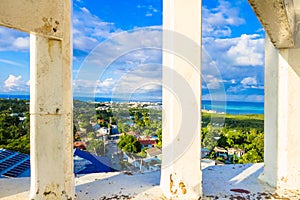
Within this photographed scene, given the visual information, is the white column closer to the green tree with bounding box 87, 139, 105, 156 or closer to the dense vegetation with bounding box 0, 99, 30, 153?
the dense vegetation with bounding box 0, 99, 30, 153

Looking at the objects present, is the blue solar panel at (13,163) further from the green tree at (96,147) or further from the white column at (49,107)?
the white column at (49,107)

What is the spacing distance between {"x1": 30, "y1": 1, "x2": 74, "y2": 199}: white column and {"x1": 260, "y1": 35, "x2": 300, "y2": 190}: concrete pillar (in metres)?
2.17

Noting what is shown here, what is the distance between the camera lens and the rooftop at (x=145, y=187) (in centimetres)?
215

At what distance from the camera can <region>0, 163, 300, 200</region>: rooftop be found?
215cm

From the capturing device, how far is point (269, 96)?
2.67 m

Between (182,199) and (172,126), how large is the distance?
0.65m

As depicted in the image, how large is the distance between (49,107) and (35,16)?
25.7 inches

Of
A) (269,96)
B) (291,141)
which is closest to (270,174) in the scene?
(291,141)

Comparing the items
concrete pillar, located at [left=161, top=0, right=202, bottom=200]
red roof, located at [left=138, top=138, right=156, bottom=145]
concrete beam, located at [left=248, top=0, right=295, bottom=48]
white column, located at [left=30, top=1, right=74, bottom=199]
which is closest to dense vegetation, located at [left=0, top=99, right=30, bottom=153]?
white column, located at [left=30, top=1, right=74, bottom=199]

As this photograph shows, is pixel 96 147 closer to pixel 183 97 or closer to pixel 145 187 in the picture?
pixel 145 187

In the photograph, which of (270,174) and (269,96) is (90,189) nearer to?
(270,174)

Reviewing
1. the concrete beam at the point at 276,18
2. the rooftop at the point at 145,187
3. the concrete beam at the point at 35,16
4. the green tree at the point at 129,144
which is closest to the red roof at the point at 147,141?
the green tree at the point at 129,144

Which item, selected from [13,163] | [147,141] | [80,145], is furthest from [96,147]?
[13,163]

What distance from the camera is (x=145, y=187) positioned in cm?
236
